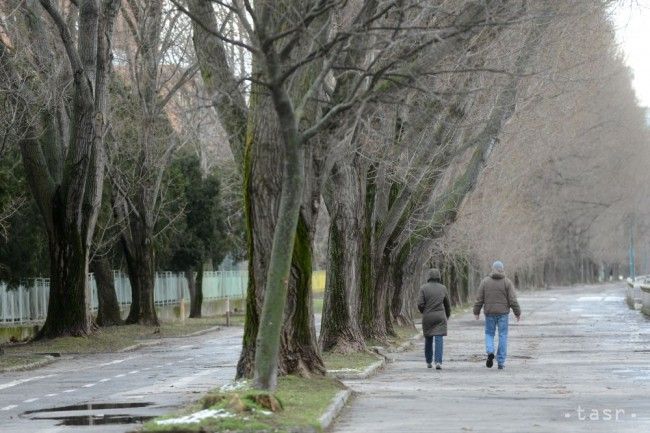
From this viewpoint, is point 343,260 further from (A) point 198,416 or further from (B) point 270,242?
(A) point 198,416

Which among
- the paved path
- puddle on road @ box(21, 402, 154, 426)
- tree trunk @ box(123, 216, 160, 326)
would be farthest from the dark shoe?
tree trunk @ box(123, 216, 160, 326)

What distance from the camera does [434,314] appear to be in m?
25.6

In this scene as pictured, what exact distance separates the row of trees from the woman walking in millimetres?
2888

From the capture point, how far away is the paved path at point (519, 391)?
15133 millimetres

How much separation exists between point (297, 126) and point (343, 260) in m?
13.8

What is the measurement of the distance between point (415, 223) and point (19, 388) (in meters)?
17.7

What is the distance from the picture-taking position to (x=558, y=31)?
30.7m

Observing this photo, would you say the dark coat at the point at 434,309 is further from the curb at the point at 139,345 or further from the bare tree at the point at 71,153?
the bare tree at the point at 71,153

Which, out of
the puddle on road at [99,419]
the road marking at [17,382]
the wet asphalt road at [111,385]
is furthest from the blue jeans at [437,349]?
the puddle on road at [99,419]

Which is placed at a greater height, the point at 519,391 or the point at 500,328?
the point at 500,328

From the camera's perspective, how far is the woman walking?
83.7 feet

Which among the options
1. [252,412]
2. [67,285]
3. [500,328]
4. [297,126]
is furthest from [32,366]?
[252,412]

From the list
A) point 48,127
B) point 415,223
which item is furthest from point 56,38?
point 415,223

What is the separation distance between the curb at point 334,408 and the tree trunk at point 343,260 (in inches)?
381
